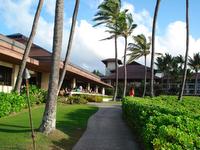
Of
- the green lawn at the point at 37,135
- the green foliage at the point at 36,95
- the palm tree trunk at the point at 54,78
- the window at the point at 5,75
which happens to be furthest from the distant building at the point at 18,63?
the palm tree trunk at the point at 54,78

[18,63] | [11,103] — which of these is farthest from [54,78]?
[18,63]

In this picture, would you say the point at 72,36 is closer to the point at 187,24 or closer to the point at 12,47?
the point at 12,47

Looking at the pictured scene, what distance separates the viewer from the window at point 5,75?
29.6 m

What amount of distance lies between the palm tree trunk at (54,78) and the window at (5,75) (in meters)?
14.8

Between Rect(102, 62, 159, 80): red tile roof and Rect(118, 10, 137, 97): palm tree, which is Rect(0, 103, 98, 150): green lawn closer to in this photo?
Rect(118, 10, 137, 97): palm tree

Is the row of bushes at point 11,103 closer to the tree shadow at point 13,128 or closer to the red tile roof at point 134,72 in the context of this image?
the tree shadow at point 13,128

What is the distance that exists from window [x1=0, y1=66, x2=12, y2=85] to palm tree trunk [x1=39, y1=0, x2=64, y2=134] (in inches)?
585

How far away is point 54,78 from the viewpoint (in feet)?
50.1

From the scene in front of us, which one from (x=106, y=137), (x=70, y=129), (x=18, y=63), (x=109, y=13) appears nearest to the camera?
(x=106, y=137)

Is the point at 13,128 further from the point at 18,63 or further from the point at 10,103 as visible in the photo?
the point at 18,63

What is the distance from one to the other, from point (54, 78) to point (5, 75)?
15675mm

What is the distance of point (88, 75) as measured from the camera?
46.7 m

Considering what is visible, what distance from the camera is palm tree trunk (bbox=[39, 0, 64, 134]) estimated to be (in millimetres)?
14891

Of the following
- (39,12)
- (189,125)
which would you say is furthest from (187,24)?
(189,125)
